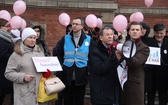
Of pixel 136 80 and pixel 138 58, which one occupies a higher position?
pixel 138 58

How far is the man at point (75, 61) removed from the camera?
16.9ft

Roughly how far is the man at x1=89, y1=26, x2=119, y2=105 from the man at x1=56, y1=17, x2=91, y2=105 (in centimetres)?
81

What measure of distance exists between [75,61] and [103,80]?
3.28ft

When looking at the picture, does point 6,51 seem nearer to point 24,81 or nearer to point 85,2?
point 24,81

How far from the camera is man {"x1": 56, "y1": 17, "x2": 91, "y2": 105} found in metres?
5.14

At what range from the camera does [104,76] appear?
428cm

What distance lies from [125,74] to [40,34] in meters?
1.92

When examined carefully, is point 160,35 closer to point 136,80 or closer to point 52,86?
point 136,80

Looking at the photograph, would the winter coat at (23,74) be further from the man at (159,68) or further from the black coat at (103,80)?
the man at (159,68)

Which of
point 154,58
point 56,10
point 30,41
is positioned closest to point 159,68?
point 154,58

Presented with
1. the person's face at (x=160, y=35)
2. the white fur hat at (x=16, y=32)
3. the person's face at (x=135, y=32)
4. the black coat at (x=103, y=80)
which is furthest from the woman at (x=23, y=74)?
the person's face at (x=160, y=35)

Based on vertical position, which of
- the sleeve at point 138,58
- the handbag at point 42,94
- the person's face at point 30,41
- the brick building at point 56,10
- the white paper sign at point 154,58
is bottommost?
the handbag at point 42,94

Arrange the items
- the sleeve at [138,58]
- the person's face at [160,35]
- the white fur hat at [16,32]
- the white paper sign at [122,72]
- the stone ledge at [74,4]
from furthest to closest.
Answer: the stone ledge at [74,4], the white fur hat at [16,32], the person's face at [160,35], the white paper sign at [122,72], the sleeve at [138,58]

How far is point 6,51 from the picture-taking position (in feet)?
16.9
